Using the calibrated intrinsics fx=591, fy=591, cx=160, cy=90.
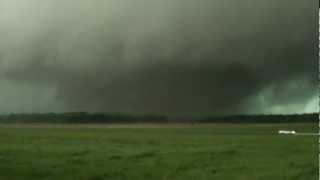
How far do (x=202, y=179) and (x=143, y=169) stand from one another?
546 cm

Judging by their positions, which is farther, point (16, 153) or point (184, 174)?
point (16, 153)

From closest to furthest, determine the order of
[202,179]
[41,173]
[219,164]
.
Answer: [202,179] < [41,173] < [219,164]

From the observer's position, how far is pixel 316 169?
37.1 meters

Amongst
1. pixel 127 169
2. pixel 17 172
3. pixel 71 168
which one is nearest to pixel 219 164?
pixel 127 169

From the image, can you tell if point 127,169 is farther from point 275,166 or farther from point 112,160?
point 275,166

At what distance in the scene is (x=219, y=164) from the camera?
41219mm

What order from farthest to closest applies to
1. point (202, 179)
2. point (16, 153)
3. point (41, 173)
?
point (16, 153)
point (41, 173)
point (202, 179)

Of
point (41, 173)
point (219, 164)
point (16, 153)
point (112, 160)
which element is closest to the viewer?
point (41, 173)

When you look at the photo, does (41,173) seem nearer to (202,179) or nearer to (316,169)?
(202,179)

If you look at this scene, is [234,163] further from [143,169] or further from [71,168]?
[71,168]

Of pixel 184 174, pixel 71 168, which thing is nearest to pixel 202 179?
pixel 184 174

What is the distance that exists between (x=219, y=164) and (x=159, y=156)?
7.29 meters

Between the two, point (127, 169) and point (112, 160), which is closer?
point (127, 169)

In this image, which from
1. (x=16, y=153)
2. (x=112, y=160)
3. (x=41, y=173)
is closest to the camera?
(x=41, y=173)
